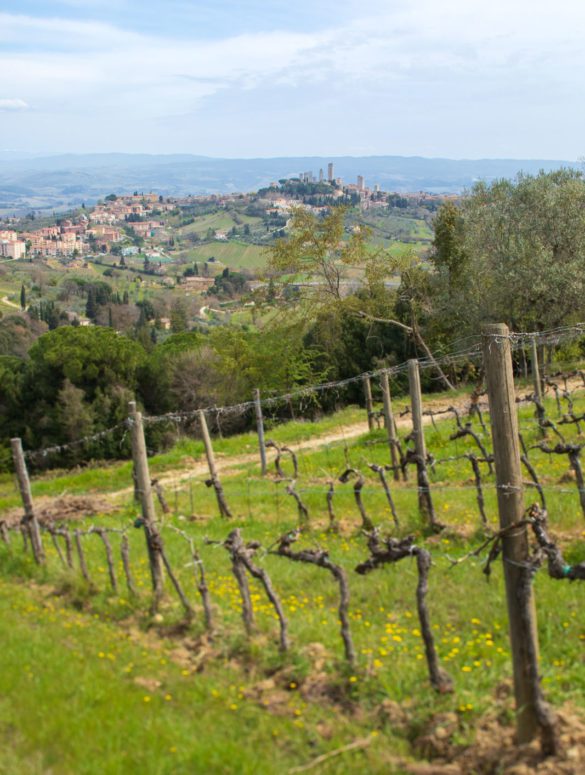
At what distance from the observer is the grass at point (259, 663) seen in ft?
20.4

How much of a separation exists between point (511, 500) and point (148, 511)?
596 cm

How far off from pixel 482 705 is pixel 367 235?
2736 cm

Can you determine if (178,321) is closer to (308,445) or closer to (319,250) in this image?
(319,250)

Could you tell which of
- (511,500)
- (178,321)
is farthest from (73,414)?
(178,321)

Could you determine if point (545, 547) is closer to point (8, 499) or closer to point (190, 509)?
point (190, 509)

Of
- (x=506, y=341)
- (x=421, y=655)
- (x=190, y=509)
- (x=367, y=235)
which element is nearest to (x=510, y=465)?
(x=506, y=341)

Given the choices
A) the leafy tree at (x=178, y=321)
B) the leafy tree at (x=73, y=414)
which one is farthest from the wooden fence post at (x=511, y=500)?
the leafy tree at (x=178, y=321)

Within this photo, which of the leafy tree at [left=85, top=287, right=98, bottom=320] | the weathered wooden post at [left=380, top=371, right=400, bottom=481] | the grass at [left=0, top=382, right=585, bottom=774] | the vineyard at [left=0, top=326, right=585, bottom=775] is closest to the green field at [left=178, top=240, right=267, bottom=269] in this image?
the leafy tree at [left=85, top=287, right=98, bottom=320]

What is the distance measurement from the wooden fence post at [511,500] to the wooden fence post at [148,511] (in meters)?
5.11

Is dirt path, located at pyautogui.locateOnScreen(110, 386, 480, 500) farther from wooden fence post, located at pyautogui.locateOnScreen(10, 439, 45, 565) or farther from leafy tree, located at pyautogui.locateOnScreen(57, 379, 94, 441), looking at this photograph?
leafy tree, located at pyautogui.locateOnScreen(57, 379, 94, 441)

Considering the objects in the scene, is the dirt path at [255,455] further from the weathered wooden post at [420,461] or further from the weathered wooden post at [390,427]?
the weathered wooden post at [420,461]

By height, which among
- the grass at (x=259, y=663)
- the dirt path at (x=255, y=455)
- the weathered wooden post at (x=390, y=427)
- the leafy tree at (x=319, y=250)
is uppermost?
the leafy tree at (x=319, y=250)

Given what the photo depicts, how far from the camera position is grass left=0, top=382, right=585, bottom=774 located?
20.4 feet

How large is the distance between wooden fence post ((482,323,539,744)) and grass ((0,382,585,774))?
791 millimetres
